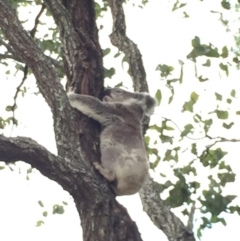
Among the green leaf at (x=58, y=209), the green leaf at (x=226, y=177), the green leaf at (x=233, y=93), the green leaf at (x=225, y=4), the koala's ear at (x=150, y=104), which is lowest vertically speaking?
the green leaf at (x=226, y=177)

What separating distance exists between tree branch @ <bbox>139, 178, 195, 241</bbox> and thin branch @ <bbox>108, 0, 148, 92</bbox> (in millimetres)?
757

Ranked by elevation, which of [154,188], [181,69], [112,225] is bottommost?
[112,225]

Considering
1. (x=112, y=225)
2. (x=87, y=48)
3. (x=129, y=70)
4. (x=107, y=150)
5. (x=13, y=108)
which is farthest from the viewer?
(x=13, y=108)

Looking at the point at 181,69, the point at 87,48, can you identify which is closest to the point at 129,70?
the point at 181,69

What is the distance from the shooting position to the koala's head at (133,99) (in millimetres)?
5344

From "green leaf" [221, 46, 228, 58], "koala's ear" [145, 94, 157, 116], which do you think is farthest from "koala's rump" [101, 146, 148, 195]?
"green leaf" [221, 46, 228, 58]

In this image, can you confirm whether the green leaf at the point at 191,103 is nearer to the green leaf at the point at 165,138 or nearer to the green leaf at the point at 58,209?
the green leaf at the point at 165,138

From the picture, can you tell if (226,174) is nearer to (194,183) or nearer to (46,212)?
(194,183)

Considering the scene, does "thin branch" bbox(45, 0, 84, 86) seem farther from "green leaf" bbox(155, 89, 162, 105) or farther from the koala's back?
"green leaf" bbox(155, 89, 162, 105)

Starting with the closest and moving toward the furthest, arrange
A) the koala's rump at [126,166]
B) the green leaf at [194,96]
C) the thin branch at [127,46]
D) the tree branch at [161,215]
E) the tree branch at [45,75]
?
1. the tree branch at [45,75]
2. the tree branch at [161,215]
3. the koala's rump at [126,166]
4. the thin branch at [127,46]
5. the green leaf at [194,96]

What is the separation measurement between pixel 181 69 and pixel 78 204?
1628 millimetres

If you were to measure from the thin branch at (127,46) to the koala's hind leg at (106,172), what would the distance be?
2.73 feet

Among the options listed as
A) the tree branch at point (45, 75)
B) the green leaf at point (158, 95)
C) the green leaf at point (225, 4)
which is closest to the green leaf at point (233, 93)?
the green leaf at point (158, 95)

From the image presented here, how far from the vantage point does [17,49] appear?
12.8 ft
